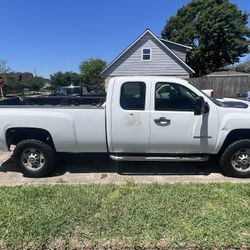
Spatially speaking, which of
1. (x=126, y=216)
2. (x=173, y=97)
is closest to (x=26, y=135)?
(x=126, y=216)

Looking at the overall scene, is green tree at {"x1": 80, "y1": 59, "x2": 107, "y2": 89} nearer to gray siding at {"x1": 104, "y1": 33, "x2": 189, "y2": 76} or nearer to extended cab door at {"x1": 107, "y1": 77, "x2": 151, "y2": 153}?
gray siding at {"x1": 104, "y1": 33, "x2": 189, "y2": 76}

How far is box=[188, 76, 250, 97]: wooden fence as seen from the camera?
871 inches

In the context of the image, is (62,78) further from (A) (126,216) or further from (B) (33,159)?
(A) (126,216)

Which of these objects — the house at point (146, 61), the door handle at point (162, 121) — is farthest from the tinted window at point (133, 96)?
the house at point (146, 61)

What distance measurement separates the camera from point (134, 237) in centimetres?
342

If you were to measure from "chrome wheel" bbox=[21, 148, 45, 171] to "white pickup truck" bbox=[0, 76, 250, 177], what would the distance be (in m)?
0.15

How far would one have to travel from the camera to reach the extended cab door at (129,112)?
5219 millimetres

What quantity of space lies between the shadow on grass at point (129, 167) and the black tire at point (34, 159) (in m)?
0.29

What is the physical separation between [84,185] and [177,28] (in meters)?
45.9

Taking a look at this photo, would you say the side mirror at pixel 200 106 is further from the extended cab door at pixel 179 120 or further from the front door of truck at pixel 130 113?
the front door of truck at pixel 130 113

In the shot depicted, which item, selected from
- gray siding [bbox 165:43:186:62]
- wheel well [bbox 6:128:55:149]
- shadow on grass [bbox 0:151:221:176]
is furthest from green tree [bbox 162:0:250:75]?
wheel well [bbox 6:128:55:149]

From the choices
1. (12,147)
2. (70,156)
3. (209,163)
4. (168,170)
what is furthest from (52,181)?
(209,163)

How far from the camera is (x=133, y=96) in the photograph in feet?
17.4

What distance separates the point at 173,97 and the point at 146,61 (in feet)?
70.2
